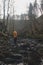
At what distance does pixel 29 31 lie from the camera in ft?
118

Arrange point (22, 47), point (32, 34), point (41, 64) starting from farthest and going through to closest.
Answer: point (32, 34) → point (22, 47) → point (41, 64)

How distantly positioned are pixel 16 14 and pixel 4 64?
34.9 meters

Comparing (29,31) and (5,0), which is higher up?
(5,0)

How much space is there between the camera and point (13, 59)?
560 inches

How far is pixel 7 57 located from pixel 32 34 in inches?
785

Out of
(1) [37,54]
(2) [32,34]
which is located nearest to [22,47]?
(1) [37,54]

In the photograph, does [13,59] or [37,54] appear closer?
[13,59]

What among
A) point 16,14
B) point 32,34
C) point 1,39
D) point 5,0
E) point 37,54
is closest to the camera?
point 37,54

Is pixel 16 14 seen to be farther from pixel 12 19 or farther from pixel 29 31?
pixel 29 31

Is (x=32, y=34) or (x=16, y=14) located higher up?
(x=16, y=14)

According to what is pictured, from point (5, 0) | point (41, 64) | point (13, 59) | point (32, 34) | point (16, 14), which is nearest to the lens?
point (41, 64)

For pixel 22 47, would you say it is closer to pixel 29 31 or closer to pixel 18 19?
pixel 29 31

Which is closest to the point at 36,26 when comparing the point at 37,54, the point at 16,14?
the point at 16,14

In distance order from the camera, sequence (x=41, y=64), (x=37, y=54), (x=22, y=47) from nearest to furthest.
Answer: (x=41, y=64)
(x=37, y=54)
(x=22, y=47)
